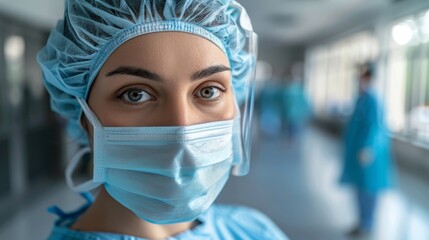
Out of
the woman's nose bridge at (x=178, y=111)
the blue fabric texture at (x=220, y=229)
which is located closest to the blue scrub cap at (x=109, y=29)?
the woman's nose bridge at (x=178, y=111)

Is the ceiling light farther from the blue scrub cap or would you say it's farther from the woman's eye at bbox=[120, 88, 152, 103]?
the woman's eye at bbox=[120, 88, 152, 103]

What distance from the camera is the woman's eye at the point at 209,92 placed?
2.22 ft

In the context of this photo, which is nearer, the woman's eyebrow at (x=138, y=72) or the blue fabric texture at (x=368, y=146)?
the woman's eyebrow at (x=138, y=72)

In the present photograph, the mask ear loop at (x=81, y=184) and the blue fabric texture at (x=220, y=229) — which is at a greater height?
the mask ear loop at (x=81, y=184)

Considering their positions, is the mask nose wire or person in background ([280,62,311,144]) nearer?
the mask nose wire

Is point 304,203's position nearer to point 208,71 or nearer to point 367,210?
point 367,210

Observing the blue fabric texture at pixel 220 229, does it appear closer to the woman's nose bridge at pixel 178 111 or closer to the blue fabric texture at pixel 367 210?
the woman's nose bridge at pixel 178 111

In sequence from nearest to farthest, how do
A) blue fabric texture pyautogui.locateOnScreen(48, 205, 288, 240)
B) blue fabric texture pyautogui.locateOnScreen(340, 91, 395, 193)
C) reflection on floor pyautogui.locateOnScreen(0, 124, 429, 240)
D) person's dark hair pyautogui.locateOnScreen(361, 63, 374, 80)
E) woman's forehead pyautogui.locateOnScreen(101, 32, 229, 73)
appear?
woman's forehead pyautogui.locateOnScreen(101, 32, 229, 73) → blue fabric texture pyautogui.locateOnScreen(48, 205, 288, 240) → reflection on floor pyautogui.locateOnScreen(0, 124, 429, 240) → blue fabric texture pyautogui.locateOnScreen(340, 91, 395, 193) → person's dark hair pyautogui.locateOnScreen(361, 63, 374, 80)

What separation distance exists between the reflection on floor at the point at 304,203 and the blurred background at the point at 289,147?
0.03ft

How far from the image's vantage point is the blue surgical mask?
2.13 feet

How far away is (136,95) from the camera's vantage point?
0.65 metres

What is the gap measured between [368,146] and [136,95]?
2.23 meters

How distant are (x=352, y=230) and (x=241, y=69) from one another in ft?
7.07

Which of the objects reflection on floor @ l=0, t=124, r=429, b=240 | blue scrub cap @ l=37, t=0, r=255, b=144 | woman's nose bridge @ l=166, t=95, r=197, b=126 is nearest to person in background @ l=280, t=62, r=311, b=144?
reflection on floor @ l=0, t=124, r=429, b=240
